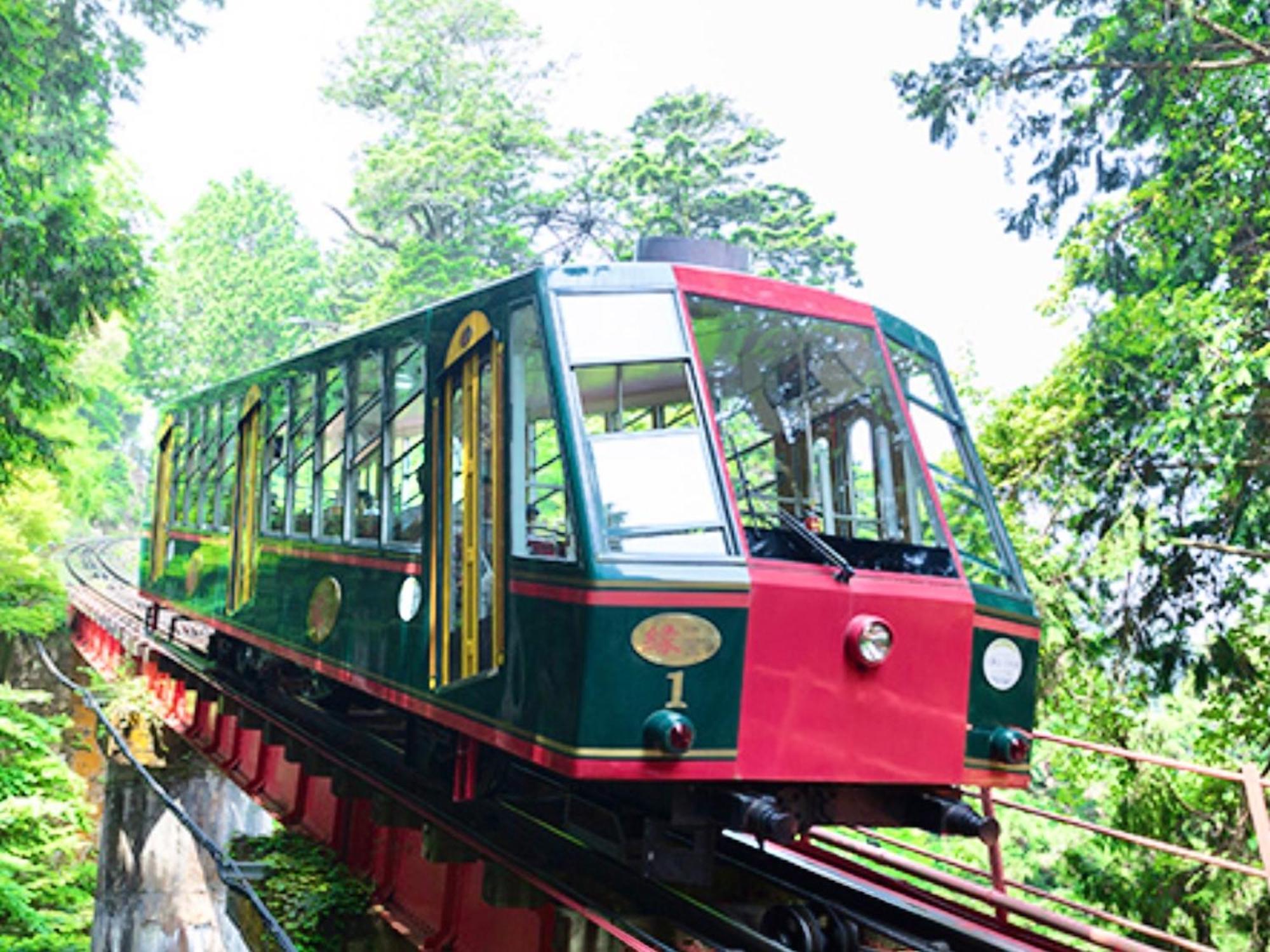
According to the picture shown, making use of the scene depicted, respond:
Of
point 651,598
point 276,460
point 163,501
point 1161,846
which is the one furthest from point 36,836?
point 1161,846

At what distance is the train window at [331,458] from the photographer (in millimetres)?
8375

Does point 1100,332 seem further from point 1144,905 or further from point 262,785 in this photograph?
point 262,785

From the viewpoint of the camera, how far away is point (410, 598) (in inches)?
278

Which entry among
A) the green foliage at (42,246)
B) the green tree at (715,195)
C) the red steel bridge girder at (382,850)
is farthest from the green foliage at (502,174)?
the red steel bridge girder at (382,850)

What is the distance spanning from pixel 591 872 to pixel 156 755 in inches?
399

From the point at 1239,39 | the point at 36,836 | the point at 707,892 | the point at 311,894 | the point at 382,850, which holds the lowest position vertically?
the point at 36,836

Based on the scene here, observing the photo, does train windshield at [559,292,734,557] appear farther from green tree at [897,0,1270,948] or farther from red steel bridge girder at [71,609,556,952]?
green tree at [897,0,1270,948]

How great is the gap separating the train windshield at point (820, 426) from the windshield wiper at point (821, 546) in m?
0.15

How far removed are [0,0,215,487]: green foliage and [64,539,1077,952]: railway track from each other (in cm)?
636

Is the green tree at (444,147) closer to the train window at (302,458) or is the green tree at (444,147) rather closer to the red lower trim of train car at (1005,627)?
the train window at (302,458)

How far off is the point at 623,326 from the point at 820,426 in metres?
1.20

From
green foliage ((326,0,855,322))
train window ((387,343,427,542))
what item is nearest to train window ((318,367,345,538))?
train window ((387,343,427,542))

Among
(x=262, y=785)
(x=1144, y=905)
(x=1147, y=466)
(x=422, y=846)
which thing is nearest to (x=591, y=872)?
(x=422, y=846)

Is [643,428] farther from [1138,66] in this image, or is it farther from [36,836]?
[36,836]
